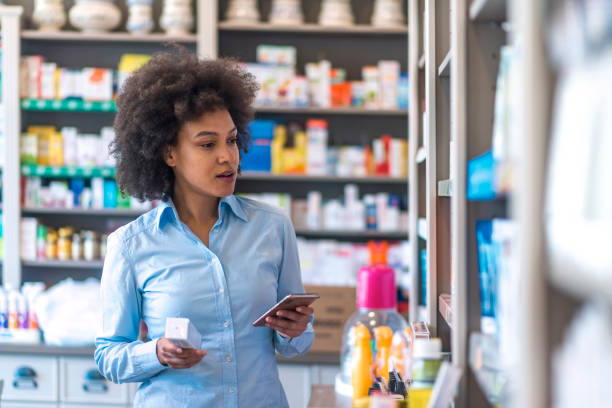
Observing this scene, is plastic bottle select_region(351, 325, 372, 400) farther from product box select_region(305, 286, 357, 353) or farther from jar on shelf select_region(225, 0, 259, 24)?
jar on shelf select_region(225, 0, 259, 24)

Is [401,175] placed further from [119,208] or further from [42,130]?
[42,130]

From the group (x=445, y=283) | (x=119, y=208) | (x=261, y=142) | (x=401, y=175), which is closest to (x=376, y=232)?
(x=401, y=175)

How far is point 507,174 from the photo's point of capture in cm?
95

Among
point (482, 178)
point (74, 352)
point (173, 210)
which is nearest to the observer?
point (482, 178)

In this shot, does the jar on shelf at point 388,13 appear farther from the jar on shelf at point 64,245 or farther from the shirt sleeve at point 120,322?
the shirt sleeve at point 120,322

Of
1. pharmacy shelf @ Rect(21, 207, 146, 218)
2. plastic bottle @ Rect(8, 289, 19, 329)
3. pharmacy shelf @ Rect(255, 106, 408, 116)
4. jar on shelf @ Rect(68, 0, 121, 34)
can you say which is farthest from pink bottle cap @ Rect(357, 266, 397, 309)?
jar on shelf @ Rect(68, 0, 121, 34)

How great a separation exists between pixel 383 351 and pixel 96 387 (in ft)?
7.53

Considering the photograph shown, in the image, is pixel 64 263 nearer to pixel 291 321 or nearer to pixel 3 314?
pixel 3 314

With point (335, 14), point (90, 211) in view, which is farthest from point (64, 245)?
point (335, 14)

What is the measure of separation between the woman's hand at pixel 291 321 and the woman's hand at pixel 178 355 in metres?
0.22

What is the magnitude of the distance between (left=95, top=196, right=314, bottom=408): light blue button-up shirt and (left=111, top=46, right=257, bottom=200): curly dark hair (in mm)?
181

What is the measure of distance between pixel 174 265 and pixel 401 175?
2471 millimetres

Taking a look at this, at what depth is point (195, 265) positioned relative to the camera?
6.40 feet

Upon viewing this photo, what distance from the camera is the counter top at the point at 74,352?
3.71 m
